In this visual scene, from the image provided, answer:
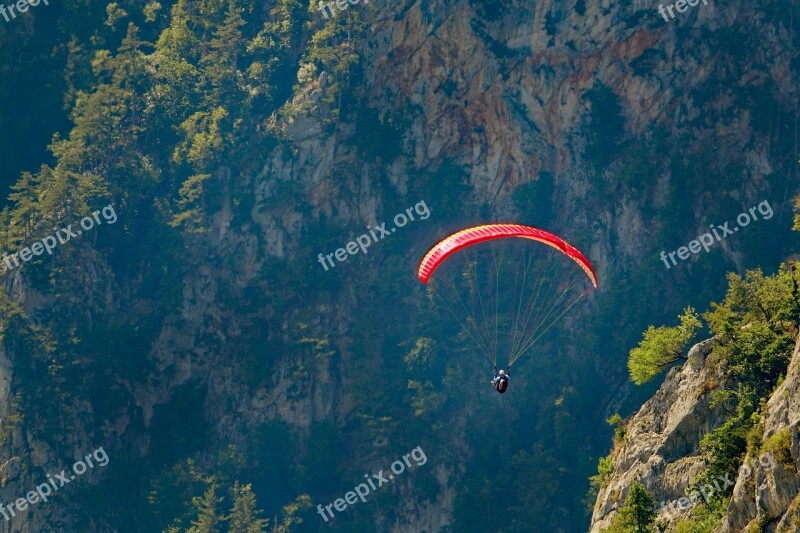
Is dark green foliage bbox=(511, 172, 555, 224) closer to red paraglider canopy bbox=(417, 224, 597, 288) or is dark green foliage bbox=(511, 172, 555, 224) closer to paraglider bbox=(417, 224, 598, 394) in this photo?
paraglider bbox=(417, 224, 598, 394)

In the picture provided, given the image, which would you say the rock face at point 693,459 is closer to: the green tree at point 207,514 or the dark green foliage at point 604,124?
the green tree at point 207,514

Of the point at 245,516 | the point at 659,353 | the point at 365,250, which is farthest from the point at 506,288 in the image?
the point at 659,353

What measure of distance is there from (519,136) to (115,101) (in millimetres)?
26510

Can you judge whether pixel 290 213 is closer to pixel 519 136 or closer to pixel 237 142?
pixel 237 142

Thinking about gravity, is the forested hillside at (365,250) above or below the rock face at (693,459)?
above

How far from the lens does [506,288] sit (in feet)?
312

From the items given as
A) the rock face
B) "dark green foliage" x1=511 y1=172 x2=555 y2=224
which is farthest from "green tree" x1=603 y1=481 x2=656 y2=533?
"dark green foliage" x1=511 y1=172 x2=555 y2=224

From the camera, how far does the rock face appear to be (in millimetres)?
49969

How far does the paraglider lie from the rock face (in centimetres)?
2983

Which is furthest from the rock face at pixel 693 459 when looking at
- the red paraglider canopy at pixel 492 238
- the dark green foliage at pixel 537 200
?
the dark green foliage at pixel 537 200

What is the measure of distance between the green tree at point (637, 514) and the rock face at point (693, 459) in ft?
2.60

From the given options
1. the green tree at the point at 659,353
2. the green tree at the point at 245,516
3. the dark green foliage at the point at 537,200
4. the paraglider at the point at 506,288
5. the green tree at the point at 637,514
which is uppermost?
the dark green foliage at the point at 537,200

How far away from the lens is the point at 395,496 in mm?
92812

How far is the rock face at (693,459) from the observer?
49969 millimetres
